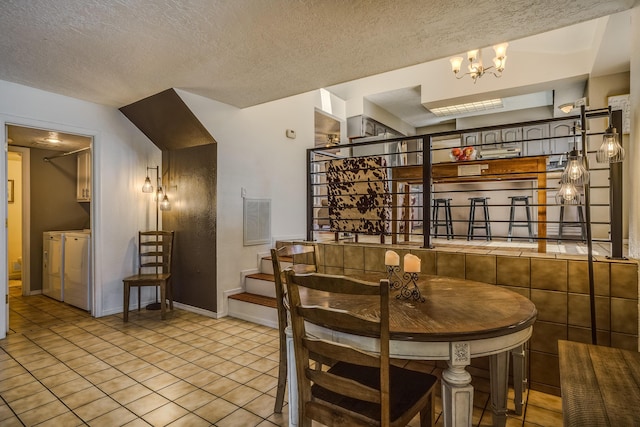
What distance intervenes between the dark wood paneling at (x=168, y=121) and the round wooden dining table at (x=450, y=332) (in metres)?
2.80

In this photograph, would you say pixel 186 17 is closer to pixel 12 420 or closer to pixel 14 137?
pixel 12 420

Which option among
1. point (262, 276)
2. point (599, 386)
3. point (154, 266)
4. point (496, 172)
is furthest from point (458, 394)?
point (154, 266)

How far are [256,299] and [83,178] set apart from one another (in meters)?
3.49

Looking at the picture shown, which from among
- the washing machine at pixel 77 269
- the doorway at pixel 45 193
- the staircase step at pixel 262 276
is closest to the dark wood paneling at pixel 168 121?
the doorway at pixel 45 193

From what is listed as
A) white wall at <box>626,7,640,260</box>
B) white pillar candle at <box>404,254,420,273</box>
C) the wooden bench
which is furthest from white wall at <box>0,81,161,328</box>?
white wall at <box>626,7,640,260</box>

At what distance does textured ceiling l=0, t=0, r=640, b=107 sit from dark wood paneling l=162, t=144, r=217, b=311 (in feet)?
3.42

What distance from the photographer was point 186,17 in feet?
6.93

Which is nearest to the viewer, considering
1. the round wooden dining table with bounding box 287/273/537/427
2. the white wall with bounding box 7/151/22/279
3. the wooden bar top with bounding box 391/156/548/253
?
the round wooden dining table with bounding box 287/273/537/427

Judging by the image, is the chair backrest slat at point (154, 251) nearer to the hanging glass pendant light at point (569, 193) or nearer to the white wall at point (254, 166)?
the white wall at point (254, 166)

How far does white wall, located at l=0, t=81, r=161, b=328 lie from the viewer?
3629mm

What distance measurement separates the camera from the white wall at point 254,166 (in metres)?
3.88

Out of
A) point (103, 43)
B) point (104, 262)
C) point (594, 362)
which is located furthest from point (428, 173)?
point (104, 262)

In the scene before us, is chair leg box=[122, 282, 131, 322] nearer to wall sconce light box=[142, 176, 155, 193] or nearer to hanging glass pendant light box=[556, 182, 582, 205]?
wall sconce light box=[142, 176, 155, 193]

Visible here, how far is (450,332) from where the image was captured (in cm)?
125
